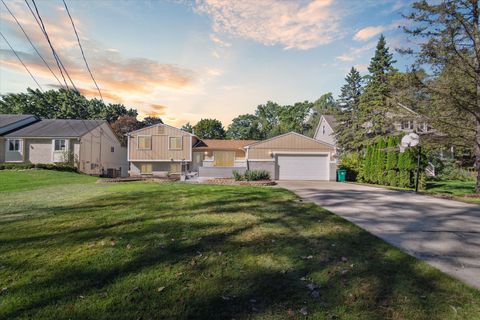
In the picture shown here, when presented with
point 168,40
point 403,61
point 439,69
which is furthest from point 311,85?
point 168,40

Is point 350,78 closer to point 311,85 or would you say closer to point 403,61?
point 311,85

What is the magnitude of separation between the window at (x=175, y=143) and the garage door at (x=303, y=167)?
454 inches

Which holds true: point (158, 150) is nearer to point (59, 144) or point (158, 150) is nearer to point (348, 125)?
point (59, 144)

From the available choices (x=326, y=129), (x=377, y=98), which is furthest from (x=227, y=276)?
(x=326, y=129)

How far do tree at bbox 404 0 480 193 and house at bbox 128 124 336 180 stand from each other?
8.82 m

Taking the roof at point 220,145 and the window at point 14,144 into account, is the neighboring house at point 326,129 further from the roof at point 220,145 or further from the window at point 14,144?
the window at point 14,144

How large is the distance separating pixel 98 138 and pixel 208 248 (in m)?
28.7

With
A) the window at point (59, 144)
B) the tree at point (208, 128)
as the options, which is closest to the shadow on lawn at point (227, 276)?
the window at point (59, 144)

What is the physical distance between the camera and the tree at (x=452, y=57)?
1087 cm

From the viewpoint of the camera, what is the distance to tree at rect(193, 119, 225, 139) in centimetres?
5253

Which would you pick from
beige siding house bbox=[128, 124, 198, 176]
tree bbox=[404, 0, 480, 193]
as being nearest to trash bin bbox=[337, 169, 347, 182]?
tree bbox=[404, 0, 480, 193]

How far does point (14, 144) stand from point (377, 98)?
114ft

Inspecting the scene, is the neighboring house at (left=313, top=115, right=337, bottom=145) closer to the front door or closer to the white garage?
the white garage

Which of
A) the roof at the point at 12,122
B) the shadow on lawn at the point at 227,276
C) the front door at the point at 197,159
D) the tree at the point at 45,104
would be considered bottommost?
the shadow on lawn at the point at 227,276
